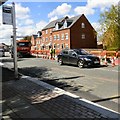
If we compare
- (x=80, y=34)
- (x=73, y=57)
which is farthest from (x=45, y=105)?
(x=80, y=34)

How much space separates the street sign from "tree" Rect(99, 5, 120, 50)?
41.1 metres

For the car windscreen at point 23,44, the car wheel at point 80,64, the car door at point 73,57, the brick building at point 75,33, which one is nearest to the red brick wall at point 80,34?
the brick building at point 75,33

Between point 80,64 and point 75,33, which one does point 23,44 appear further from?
point 75,33

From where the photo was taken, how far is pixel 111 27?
55.3 meters

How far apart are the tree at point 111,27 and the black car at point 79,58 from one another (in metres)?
30.1

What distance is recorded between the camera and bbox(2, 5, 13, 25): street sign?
13.0 m

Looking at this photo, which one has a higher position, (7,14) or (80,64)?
(7,14)

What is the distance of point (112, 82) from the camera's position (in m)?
12.8

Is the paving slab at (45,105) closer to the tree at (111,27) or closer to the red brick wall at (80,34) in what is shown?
the tree at (111,27)

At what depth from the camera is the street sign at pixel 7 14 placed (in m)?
13.0

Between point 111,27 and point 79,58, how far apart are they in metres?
35.3

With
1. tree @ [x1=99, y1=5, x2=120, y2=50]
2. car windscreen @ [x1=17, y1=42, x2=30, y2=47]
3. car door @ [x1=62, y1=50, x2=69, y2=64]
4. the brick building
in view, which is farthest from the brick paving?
the brick building

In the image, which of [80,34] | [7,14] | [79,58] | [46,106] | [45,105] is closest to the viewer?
[46,106]

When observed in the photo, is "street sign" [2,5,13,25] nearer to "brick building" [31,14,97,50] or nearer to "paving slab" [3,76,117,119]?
"paving slab" [3,76,117,119]
